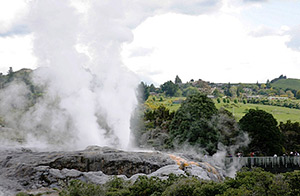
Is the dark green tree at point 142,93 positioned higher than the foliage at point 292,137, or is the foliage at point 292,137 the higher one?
the dark green tree at point 142,93

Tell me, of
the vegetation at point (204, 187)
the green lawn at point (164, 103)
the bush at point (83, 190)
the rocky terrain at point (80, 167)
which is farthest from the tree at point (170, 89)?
the bush at point (83, 190)

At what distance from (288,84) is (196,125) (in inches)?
5076

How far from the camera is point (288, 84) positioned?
157 metres

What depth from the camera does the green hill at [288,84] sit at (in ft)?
495

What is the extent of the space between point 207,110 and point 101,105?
1608cm

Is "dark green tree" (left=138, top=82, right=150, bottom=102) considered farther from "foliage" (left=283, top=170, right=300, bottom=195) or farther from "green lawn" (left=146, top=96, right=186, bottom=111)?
"foliage" (left=283, top=170, right=300, bottom=195)

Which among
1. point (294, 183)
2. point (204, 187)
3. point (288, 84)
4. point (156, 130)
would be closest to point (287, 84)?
point (288, 84)

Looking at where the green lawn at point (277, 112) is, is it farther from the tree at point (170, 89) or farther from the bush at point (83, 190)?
the bush at point (83, 190)

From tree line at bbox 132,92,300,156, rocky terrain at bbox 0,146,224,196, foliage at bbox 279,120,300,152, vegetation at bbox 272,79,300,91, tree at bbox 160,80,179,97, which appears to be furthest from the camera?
vegetation at bbox 272,79,300,91

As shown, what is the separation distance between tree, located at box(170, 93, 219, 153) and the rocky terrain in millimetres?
15294

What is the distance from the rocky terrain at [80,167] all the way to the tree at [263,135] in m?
21.5

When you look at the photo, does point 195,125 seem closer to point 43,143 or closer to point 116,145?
point 116,145

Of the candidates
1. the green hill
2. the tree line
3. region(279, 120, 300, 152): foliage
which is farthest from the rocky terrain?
the green hill

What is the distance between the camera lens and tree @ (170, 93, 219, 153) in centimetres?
3900
